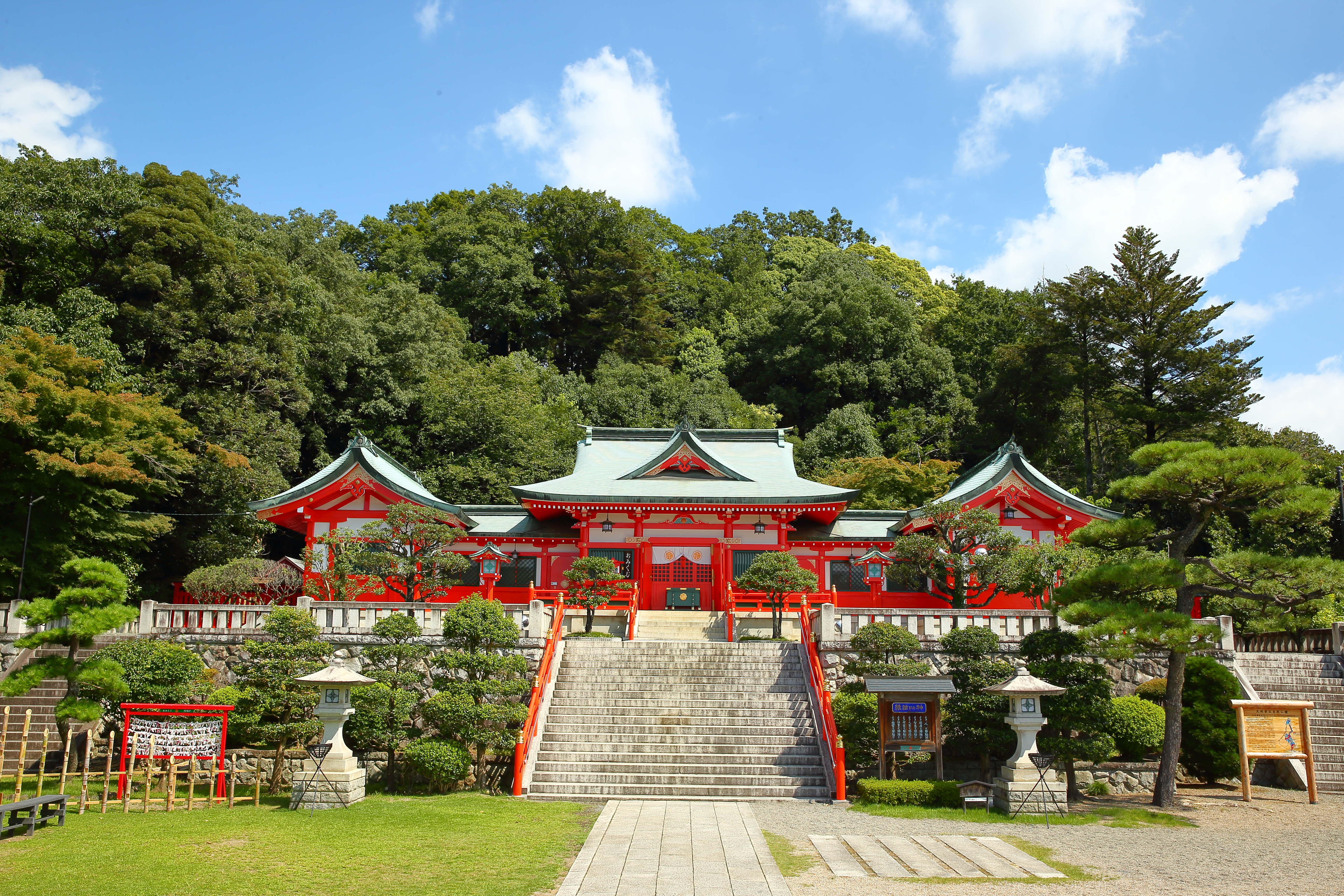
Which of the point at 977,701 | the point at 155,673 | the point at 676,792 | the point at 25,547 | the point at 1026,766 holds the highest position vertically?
the point at 25,547

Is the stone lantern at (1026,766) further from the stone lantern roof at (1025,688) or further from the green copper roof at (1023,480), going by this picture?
the green copper roof at (1023,480)

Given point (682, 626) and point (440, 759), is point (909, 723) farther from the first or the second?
point (682, 626)

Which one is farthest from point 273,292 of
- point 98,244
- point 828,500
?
point 828,500

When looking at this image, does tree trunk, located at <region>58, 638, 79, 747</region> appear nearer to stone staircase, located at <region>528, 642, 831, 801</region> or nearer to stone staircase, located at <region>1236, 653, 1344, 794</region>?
stone staircase, located at <region>528, 642, 831, 801</region>

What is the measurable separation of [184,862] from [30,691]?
33.2 ft

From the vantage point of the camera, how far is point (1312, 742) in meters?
16.1

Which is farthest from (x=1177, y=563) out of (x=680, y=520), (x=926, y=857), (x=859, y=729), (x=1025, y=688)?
(x=680, y=520)

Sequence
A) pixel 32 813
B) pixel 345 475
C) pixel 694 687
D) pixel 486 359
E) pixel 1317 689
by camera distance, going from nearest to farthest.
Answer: pixel 32 813 < pixel 694 687 < pixel 1317 689 < pixel 345 475 < pixel 486 359

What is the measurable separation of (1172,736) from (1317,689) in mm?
5749

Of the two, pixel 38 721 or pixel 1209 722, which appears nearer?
pixel 1209 722

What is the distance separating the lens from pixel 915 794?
43.9 ft

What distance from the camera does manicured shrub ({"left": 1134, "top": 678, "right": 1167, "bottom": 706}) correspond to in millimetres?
16078

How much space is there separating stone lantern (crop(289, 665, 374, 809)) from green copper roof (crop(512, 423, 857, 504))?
437 inches

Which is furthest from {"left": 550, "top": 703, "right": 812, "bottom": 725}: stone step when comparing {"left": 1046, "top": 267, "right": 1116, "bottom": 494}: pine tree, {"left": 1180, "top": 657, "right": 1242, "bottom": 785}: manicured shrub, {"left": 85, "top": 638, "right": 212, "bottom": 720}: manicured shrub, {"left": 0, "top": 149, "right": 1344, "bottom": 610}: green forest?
{"left": 1046, "top": 267, "right": 1116, "bottom": 494}: pine tree
